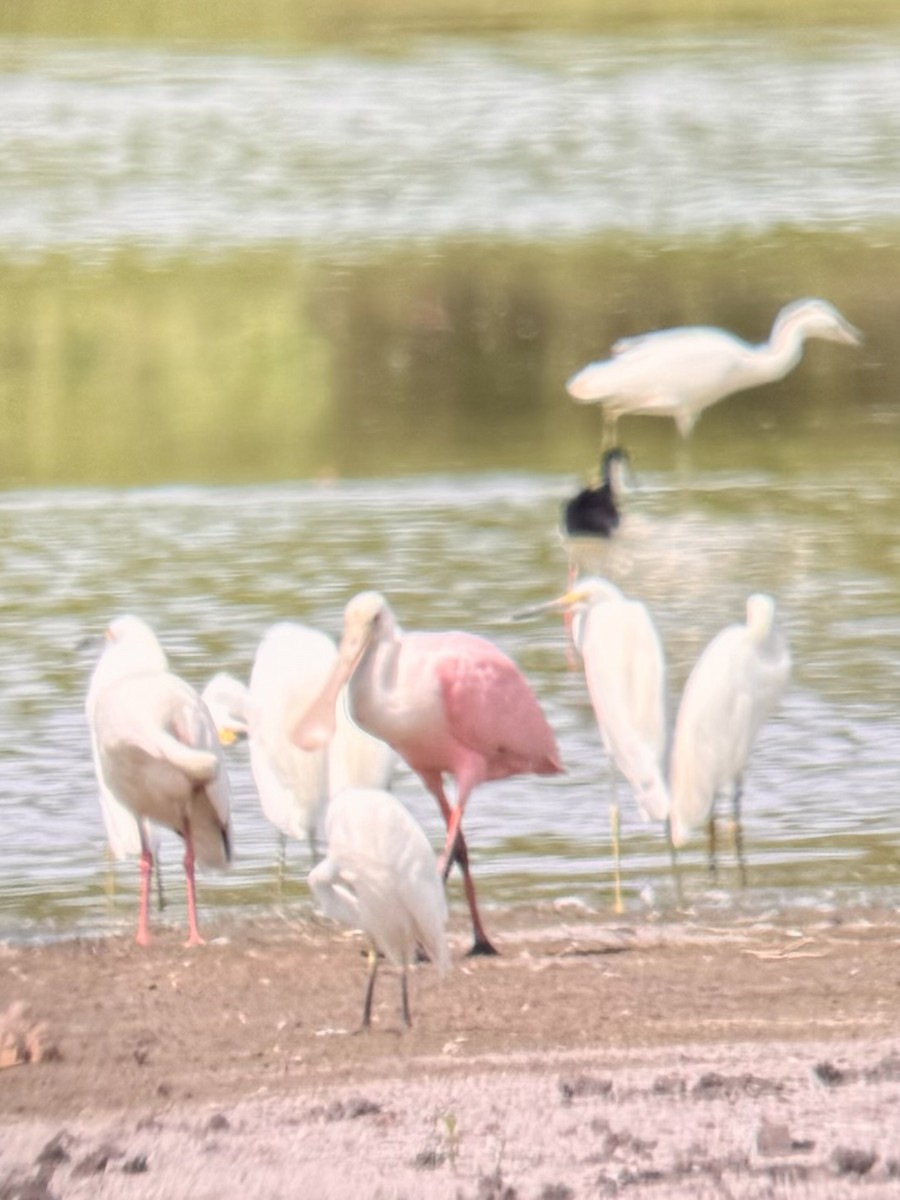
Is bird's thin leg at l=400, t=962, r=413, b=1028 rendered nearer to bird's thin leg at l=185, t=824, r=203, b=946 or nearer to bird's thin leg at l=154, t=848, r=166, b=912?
bird's thin leg at l=185, t=824, r=203, b=946

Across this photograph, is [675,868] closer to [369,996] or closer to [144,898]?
[144,898]

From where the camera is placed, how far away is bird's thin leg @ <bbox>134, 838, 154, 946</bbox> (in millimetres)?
7045

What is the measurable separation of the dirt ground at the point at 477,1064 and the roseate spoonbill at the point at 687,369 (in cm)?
867

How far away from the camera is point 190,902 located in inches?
278

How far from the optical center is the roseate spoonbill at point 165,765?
698 cm

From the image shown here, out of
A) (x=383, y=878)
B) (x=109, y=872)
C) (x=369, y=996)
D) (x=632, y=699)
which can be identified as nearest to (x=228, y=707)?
(x=109, y=872)

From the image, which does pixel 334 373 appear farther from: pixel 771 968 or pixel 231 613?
pixel 771 968

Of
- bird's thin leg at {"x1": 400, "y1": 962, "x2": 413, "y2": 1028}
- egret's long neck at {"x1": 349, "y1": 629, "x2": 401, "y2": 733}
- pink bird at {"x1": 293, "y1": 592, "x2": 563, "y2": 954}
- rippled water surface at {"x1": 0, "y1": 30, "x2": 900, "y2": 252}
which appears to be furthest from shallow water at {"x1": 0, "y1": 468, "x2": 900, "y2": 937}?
rippled water surface at {"x1": 0, "y1": 30, "x2": 900, "y2": 252}

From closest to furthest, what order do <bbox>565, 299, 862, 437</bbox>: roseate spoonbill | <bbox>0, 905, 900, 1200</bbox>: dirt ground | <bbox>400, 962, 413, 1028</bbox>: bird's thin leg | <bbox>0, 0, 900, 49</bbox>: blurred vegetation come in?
<bbox>0, 905, 900, 1200</bbox>: dirt ground
<bbox>400, 962, 413, 1028</bbox>: bird's thin leg
<bbox>565, 299, 862, 437</bbox>: roseate spoonbill
<bbox>0, 0, 900, 49</bbox>: blurred vegetation

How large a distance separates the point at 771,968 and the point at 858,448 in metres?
9.81

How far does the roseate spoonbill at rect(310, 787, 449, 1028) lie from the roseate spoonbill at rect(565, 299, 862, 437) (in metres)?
9.91

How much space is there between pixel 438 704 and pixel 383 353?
12.1 meters

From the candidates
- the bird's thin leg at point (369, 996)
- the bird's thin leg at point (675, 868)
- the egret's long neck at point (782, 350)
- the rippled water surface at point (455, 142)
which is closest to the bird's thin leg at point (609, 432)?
the egret's long neck at point (782, 350)

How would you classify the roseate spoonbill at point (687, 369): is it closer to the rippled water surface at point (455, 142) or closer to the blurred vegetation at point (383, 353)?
the blurred vegetation at point (383, 353)
